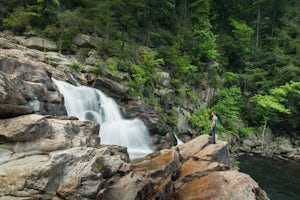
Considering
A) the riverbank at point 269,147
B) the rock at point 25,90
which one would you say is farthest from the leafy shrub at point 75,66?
the riverbank at point 269,147

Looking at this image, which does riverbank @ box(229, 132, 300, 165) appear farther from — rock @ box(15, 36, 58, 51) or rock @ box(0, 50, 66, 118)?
rock @ box(15, 36, 58, 51)

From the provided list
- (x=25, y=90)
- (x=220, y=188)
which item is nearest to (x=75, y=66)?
(x=25, y=90)

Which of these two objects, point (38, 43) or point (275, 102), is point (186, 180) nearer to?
point (38, 43)

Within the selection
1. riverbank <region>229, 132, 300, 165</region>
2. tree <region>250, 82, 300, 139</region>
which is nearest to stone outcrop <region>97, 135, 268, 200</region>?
riverbank <region>229, 132, 300, 165</region>

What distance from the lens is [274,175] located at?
18578mm

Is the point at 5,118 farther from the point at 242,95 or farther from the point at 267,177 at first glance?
the point at 242,95

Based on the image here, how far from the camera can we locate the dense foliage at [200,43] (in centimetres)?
2044

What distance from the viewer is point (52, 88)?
12203 millimetres

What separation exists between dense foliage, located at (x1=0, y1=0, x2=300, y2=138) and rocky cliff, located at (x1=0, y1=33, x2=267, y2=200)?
9.20 meters

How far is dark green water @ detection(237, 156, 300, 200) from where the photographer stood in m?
15.4

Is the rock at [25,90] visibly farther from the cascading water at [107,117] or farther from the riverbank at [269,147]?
the riverbank at [269,147]

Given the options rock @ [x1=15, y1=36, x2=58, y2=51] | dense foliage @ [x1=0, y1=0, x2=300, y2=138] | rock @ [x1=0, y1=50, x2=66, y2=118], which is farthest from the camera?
dense foliage @ [x1=0, y1=0, x2=300, y2=138]

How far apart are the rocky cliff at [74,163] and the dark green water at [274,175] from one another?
22.3 ft

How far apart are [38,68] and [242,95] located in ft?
79.8
